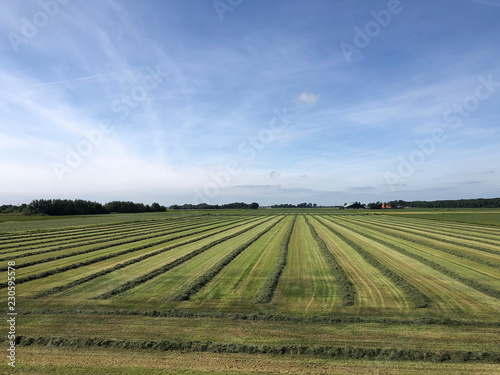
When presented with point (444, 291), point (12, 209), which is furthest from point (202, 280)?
point (12, 209)

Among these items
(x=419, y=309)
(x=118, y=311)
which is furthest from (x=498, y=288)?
(x=118, y=311)

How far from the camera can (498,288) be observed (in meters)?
13.1

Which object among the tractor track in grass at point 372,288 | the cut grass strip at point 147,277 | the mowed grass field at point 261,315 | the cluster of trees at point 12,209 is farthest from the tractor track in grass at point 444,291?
the cluster of trees at point 12,209

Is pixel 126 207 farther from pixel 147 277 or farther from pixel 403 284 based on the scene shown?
pixel 403 284

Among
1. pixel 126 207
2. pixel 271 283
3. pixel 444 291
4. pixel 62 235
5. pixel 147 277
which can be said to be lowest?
pixel 444 291

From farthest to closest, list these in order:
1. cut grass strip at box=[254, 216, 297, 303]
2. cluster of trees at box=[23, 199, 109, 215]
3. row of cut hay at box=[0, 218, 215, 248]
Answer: cluster of trees at box=[23, 199, 109, 215] < row of cut hay at box=[0, 218, 215, 248] < cut grass strip at box=[254, 216, 297, 303]

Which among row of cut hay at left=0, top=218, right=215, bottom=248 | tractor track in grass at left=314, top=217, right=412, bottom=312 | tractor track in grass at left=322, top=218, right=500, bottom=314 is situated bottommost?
tractor track in grass at left=322, top=218, right=500, bottom=314

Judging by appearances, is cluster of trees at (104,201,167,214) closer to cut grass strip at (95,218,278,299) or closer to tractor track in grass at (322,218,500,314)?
cut grass strip at (95,218,278,299)

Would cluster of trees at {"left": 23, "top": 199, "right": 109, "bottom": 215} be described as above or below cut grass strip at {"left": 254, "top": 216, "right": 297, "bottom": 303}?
above

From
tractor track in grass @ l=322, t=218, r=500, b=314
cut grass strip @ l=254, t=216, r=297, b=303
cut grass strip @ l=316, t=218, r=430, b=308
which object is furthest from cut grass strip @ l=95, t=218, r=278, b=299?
tractor track in grass @ l=322, t=218, r=500, b=314

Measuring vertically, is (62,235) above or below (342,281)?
above

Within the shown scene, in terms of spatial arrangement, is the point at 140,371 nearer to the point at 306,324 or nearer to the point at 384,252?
the point at 306,324

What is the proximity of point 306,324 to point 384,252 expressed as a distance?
51.7ft

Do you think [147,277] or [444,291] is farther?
[147,277]
